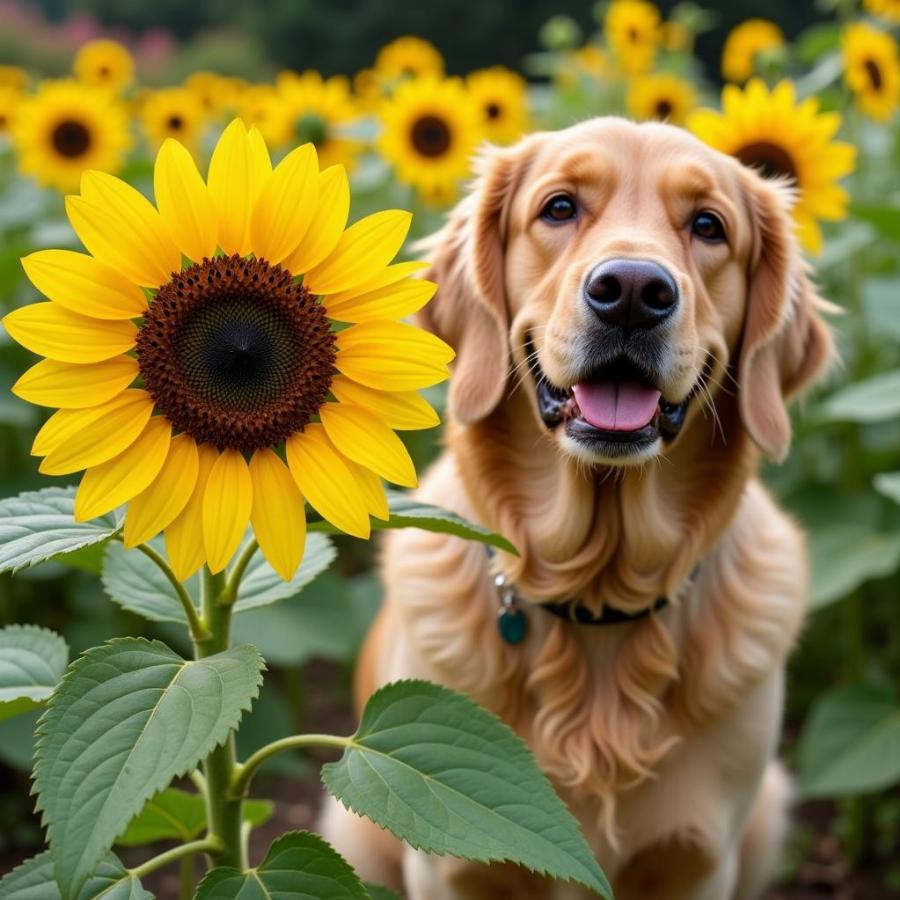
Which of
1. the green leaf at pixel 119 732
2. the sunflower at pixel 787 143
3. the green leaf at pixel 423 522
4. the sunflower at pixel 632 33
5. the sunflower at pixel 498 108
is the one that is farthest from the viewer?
the sunflower at pixel 632 33

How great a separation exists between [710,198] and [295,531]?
4.44 feet

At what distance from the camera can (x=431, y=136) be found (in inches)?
177

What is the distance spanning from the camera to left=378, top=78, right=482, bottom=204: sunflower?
4.46 meters

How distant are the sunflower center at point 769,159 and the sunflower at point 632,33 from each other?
298 cm

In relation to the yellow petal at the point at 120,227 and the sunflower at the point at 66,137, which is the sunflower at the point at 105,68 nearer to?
the sunflower at the point at 66,137

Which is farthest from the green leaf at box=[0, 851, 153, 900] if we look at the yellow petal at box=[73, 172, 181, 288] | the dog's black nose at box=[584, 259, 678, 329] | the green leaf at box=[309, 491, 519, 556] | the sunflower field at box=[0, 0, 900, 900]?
the dog's black nose at box=[584, 259, 678, 329]

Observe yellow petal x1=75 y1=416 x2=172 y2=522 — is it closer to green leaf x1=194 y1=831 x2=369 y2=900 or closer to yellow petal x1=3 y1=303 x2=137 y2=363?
yellow petal x1=3 y1=303 x2=137 y2=363

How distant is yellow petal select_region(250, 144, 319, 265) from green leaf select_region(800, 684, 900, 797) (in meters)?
2.51

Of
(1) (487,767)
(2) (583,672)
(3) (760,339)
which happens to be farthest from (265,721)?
(1) (487,767)

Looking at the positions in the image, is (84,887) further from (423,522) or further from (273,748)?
(423,522)

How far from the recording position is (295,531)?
1512mm

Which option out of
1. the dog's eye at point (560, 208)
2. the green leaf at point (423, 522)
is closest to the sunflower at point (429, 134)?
the dog's eye at point (560, 208)

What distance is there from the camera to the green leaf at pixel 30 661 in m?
1.66

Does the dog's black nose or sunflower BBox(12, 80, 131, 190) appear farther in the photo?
sunflower BBox(12, 80, 131, 190)
